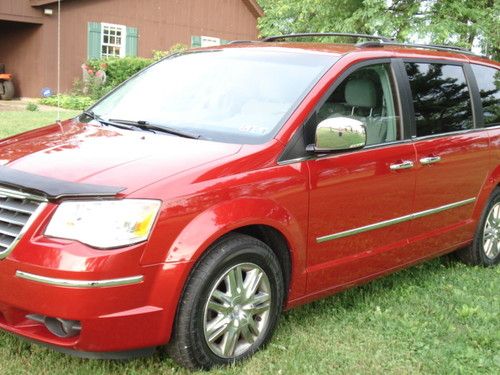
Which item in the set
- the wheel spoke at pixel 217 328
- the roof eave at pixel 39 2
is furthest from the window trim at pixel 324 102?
the roof eave at pixel 39 2

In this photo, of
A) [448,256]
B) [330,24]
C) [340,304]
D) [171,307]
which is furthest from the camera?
[330,24]

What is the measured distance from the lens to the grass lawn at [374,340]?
3334mm

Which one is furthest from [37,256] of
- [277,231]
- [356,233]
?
[356,233]

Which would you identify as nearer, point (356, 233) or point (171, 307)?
point (171, 307)

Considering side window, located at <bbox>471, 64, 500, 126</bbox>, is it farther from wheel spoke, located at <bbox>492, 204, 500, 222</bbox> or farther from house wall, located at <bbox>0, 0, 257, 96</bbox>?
house wall, located at <bbox>0, 0, 257, 96</bbox>

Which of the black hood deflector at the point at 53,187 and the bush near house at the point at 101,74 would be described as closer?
the black hood deflector at the point at 53,187

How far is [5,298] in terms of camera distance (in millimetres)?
2963

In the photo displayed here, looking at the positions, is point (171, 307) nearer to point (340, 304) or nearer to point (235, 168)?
point (235, 168)

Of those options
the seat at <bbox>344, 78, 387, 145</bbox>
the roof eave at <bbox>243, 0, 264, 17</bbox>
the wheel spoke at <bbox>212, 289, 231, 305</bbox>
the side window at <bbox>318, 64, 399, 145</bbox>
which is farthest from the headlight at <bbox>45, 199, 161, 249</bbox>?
the roof eave at <bbox>243, 0, 264, 17</bbox>

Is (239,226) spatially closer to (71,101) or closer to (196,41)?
(71,101)

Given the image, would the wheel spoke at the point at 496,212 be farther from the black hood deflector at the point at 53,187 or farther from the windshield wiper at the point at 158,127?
the black hood deflector at the point at 53,187

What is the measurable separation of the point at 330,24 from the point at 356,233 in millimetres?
14573

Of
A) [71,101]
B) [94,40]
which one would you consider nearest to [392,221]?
[71,101]

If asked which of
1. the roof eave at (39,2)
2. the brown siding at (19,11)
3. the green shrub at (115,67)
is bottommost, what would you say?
the green shrub at (115,67)
